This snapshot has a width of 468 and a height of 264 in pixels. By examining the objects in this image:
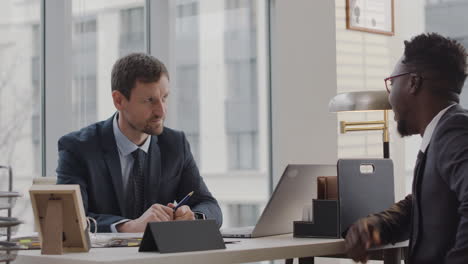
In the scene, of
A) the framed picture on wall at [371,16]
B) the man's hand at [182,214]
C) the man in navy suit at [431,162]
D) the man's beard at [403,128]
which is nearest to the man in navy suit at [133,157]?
the man's hand at [182,214]

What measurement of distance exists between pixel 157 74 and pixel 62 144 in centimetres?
47

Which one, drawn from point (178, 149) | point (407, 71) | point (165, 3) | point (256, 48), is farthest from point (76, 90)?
point (407, 71)


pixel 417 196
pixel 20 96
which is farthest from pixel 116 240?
pixel 20 96

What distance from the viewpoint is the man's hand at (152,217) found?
2780 millimetres

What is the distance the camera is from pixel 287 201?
2852 mm

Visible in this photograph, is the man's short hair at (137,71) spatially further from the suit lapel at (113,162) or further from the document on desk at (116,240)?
the document on desk at (116,240)

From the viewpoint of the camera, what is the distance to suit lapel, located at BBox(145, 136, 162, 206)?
10.7ft

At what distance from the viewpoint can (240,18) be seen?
6.05m

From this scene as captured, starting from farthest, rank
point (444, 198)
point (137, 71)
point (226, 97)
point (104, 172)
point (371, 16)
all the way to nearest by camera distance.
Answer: point (226, 97), point (371, 16), point (137, 71), point (104, 172), point (444, 198)

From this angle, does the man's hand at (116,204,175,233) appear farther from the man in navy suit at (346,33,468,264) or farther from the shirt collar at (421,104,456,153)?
the shirt collar at (421,104,456,153)

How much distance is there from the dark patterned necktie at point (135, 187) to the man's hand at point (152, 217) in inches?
13.4

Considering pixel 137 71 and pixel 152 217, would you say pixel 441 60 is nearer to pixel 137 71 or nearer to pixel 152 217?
pixel 152 217

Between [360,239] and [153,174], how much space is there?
104cm

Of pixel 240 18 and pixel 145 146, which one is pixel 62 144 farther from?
pixel 240 18
